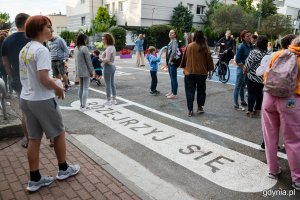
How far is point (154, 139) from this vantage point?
5.30 meters

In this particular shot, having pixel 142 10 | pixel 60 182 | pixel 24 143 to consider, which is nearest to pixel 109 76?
pixel 24 143

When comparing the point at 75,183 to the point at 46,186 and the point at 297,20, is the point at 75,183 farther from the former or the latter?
the point at 297,20

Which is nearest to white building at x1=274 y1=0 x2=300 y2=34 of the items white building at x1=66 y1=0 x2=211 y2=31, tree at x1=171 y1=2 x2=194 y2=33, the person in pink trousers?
white building at x1=66 y1=0 x2=211 y2=31

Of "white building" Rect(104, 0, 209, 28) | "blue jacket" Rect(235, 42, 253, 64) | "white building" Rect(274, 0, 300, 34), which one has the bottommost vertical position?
"blue jacket" Rect(235, 42, 253, 64)

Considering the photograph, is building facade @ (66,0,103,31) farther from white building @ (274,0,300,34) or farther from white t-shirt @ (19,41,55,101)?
white t-shirt @ (19,41,55,101)

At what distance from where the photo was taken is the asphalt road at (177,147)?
368 centimetres

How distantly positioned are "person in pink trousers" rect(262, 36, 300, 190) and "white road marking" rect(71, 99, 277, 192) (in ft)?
1.24

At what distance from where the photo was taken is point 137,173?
405 cm

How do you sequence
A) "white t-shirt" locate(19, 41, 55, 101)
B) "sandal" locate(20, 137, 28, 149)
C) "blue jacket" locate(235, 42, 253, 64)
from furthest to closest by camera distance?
"blue jacket" locate(235, 42, 253, 64) < "sandal" locate(20, 137, 28, 149) < "white t-shirt" locate(19, 41, 55, 101)

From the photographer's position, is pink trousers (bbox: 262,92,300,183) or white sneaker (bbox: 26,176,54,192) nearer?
white sneaker (bbox: 26,176,54,192)

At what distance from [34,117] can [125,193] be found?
136cm

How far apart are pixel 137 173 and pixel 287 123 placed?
205 cm

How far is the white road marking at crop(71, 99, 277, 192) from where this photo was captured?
152 inches

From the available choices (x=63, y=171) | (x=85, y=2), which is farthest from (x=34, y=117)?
→ (x=85, y=2)
